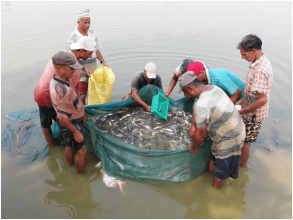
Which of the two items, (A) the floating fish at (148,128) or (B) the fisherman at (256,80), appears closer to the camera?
(B) the fisherman at (256,80)

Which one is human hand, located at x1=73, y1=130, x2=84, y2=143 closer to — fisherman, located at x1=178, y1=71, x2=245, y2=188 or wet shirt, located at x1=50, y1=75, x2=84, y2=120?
wet shirt, located at x1=50, y1=75, x2=84, y2=120

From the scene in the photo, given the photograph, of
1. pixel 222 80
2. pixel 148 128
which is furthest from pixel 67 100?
pixel 222 80

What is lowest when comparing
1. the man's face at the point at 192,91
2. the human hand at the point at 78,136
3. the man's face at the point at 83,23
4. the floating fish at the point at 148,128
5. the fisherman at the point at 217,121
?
the floating fish at the point at 148,128

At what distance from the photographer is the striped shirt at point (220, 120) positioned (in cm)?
270

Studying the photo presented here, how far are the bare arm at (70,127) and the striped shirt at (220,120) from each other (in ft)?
5.52

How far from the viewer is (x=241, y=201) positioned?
3.26m

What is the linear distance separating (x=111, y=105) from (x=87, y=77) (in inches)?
39.2

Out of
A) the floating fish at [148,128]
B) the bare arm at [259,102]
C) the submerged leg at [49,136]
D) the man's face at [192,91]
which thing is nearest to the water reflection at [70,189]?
the submerged leg at [49,136]

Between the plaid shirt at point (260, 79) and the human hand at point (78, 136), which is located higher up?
the plaid shirt at point (260, 79)

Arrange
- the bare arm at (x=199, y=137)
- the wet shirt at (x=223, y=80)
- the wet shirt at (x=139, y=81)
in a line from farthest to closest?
the wet shirt at (x=139, y=81), the wet shirt at (x=223, y=80), the bare arm at (x=199, y=137)

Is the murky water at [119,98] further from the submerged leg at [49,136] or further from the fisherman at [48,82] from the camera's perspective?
the fisherman at [48,82]

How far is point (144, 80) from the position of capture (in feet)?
15.0

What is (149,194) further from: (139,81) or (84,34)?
(84,34)

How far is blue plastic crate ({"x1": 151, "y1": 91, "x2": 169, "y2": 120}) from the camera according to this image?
401cm
